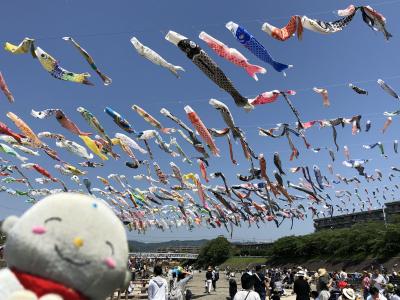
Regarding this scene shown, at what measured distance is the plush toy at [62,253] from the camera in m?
2.04

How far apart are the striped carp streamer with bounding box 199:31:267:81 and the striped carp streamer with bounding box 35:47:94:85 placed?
3465 mm

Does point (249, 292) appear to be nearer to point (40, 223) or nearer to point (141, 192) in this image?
point (40, 223)

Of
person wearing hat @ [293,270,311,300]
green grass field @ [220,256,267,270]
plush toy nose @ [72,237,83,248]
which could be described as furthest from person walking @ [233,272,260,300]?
green grass field @ [220,256,267,270]

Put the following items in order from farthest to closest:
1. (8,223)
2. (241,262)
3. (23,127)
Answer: (241,262), (23,127), (8,223)

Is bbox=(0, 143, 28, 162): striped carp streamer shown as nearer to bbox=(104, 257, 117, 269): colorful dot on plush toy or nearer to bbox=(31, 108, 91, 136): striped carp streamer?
bbox=(31, 108, 91, 136): striped carp streamer

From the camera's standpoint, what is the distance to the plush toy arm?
2030 mm

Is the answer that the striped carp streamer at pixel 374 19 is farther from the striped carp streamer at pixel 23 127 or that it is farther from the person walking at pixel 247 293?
the striped carp streamer at pixel 23 127

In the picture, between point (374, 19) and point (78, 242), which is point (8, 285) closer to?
point (78, 242)

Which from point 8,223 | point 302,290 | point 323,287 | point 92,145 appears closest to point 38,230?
point 8,223

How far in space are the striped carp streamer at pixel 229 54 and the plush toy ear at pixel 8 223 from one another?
6.95 metres

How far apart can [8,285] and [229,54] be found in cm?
737

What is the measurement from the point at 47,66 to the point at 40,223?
8701 millimetres

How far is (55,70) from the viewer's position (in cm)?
997

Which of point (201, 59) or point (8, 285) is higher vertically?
point (201, 59)
